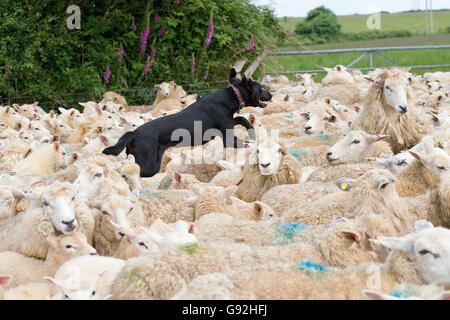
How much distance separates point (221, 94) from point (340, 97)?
113 inches

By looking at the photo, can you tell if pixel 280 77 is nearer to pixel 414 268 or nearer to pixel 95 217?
pixel 95 217

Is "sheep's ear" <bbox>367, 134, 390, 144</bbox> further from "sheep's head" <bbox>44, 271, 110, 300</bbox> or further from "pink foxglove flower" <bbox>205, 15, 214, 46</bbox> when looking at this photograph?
"pink foxglove flower" <bbox>205, 15, 214, 46</bbox>

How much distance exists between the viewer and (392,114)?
6031 millimetres

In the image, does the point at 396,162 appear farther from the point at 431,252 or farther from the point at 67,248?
the point at 67,248

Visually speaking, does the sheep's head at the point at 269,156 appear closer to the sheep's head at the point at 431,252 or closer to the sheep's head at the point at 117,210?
the sheep's head at the point at 117,210

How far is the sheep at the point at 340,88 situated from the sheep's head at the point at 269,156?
4.30 metres

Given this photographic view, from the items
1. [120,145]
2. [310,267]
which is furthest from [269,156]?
[310,267]

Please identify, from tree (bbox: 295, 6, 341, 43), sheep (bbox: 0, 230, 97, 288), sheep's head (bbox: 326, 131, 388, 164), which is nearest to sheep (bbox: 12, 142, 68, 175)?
sheep (bbox: 0, 230, 97, 288)

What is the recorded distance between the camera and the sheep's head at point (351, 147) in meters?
5.38

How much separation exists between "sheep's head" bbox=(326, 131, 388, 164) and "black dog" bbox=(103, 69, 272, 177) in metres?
1.29

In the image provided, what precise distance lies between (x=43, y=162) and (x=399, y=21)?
170 feet

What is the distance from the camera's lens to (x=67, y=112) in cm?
914

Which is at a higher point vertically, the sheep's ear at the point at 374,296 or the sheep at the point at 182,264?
the sheep's ear at the point at 374,296

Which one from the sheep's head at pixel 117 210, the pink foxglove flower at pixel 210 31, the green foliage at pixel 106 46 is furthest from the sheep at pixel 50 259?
the pink foxglove flower at pixel 210 31
